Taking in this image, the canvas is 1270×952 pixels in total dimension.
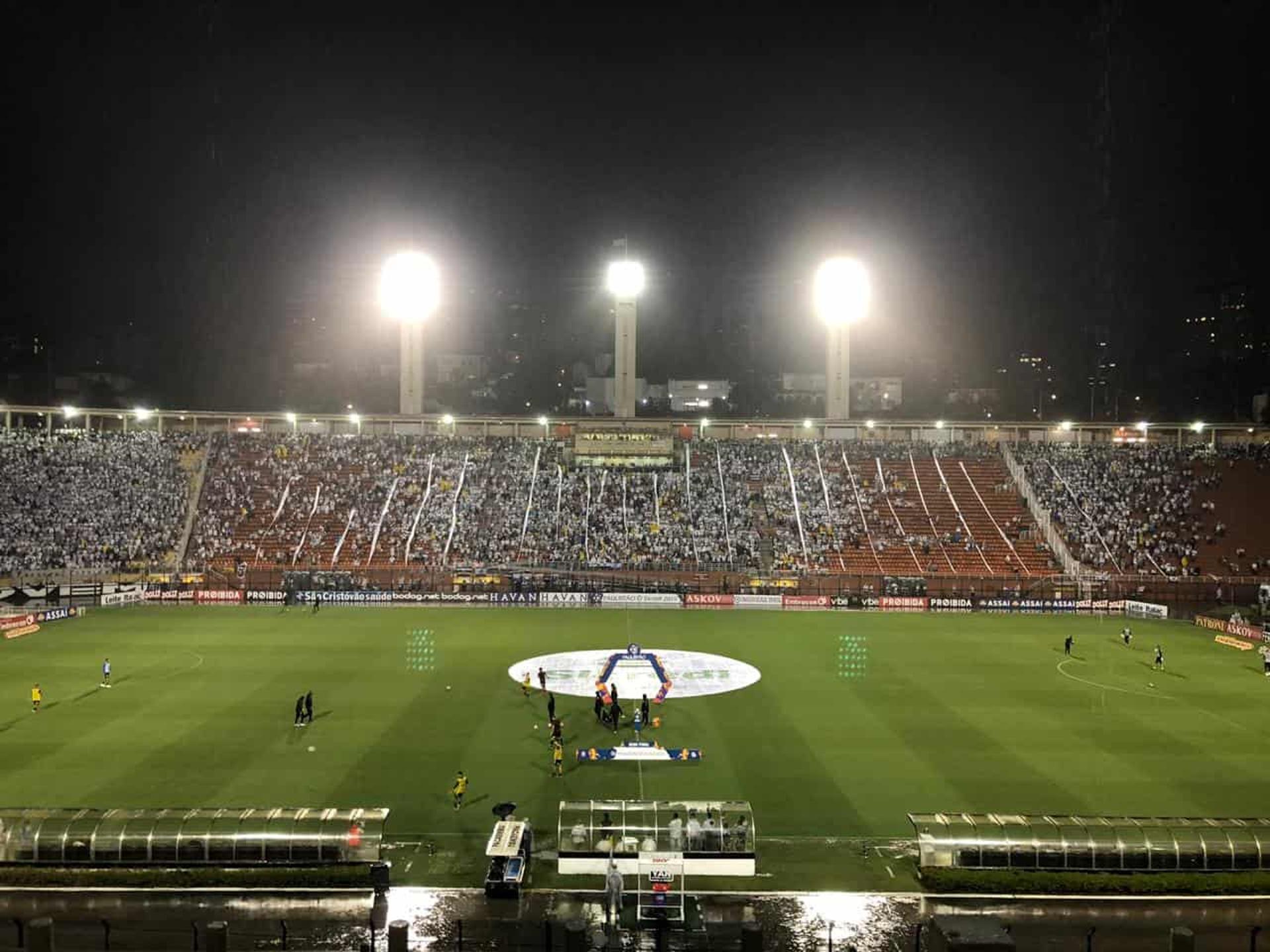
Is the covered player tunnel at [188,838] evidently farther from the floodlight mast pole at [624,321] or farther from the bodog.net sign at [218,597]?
the floodlight mast pole at [624,321]

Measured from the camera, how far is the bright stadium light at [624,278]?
74312 millimetres

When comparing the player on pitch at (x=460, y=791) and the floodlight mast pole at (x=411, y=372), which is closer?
the player on pitch at (x=460, y=791)

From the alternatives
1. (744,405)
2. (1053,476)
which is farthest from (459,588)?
(744,405)

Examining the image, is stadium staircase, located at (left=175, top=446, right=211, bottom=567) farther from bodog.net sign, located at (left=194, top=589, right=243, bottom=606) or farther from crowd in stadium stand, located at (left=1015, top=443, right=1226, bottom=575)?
crowd in stadium stand, located at (left=1015, top=443, right=1226, bottom=575)

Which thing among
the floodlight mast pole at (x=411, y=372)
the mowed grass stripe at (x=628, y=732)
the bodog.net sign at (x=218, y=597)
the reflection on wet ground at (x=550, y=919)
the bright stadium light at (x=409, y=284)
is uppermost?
the bright stadium light at (x=409, y=284)

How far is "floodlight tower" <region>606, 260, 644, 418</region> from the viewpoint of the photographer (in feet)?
244

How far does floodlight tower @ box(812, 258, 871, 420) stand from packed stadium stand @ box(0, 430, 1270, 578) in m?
4.53

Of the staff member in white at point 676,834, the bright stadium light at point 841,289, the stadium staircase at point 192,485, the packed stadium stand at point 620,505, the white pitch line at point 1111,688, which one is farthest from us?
the bright stadium light at point 841,289

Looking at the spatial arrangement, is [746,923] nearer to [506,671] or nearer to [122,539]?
[506,671]

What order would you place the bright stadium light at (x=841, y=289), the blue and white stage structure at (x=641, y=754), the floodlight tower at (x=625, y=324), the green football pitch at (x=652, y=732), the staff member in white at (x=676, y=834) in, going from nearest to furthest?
the staff member in white at (x=676, y=834) < the green football pitch at (x=652, y=732) < the blue and white stage structure at (x=641, y=754) < the bright stadium light at (x=841, y=289) < the floodlight tower at (x=625, y=324)

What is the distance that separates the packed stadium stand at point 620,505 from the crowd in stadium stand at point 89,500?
14 cm

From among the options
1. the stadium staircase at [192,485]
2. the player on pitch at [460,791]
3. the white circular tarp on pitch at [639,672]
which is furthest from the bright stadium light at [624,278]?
the player on pitch at [460,791]

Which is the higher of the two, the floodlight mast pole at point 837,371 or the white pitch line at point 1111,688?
the floodlight mast pole at point 837,371

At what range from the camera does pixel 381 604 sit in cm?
5434
